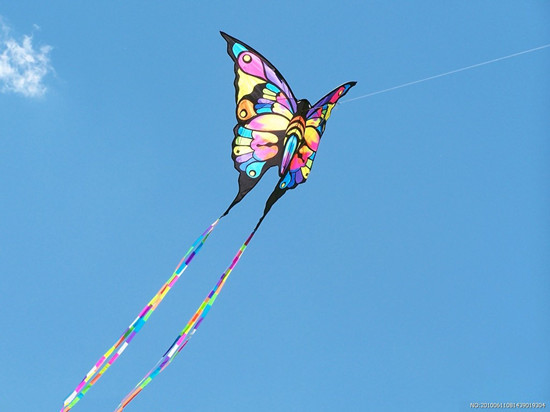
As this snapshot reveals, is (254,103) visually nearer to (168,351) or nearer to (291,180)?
(291,180)

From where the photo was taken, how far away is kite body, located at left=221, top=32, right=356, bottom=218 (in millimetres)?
6707

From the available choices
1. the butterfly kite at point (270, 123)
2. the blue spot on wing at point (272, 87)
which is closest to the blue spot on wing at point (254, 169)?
the butterfly kite at point (270, 123)

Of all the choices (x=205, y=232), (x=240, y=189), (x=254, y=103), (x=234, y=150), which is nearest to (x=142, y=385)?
(x=205, y=232)

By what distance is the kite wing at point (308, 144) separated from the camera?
6.57 metres

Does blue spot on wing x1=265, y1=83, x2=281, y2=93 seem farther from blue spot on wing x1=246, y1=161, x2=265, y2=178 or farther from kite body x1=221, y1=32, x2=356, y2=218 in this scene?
blue spot on wing x1=246, y1=161, x2=265, y2=178

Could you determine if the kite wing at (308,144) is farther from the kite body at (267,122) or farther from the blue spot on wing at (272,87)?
the blue spot on wing at (272,87)

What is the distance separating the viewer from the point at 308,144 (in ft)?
22.9

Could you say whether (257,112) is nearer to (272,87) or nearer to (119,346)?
(272,87)

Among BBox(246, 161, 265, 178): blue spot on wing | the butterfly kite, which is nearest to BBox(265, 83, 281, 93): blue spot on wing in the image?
the butterfly kite

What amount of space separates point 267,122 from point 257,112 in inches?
6.0

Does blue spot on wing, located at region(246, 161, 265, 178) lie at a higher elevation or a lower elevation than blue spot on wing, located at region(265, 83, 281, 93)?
lower

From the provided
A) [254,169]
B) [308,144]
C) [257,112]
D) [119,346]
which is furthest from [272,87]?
[119,346]

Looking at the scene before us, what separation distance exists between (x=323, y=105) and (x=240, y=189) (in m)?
1.23

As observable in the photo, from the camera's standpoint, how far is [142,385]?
16.3ft
